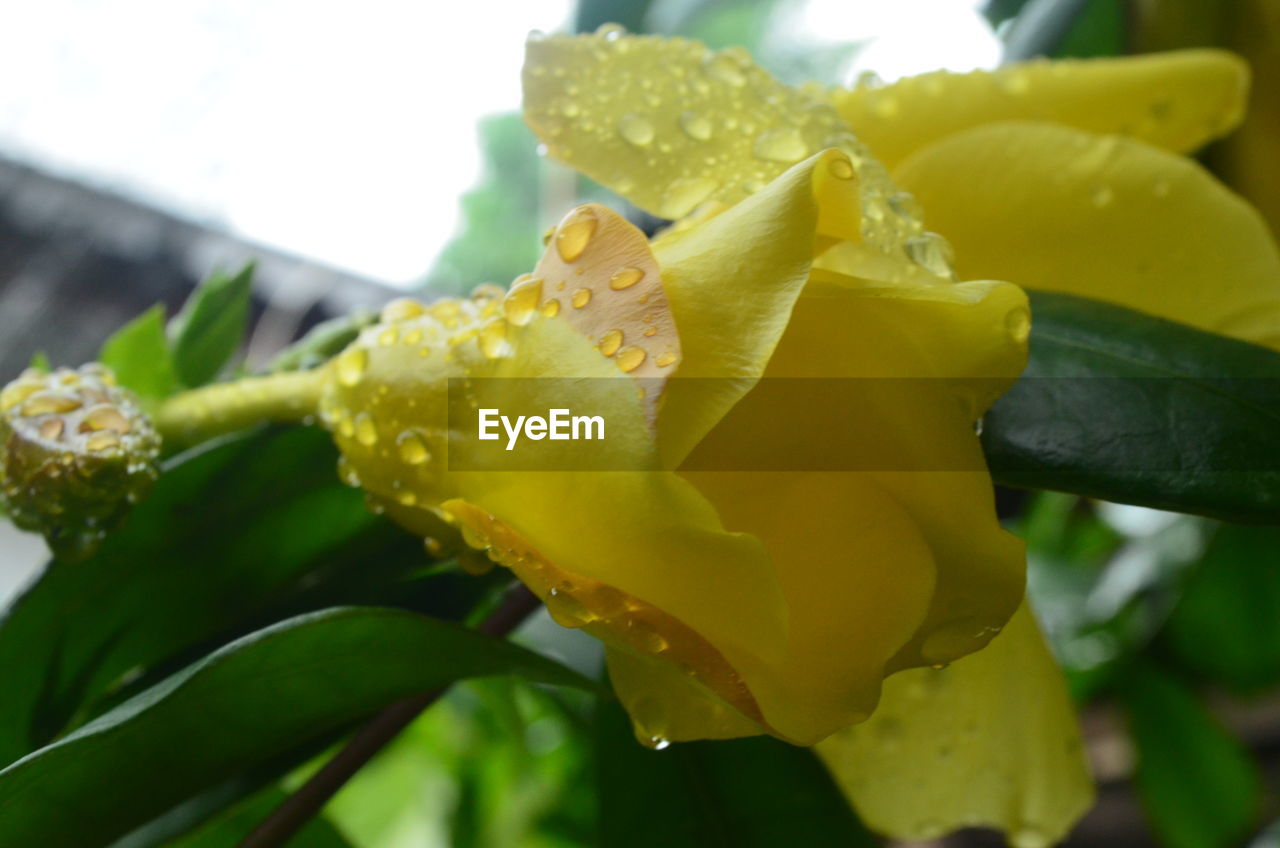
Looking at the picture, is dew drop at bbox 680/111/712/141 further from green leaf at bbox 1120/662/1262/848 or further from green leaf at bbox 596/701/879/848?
green leaf at bbox 1120/662/1262/848

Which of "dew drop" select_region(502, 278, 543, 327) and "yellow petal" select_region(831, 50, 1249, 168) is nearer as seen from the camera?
"dew drop" select_region(502, 278, 543, 327)

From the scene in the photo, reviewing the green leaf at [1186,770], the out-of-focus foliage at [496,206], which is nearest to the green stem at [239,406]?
the green leaf at [1186,770]

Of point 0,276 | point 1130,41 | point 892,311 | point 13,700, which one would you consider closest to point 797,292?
point 892,311

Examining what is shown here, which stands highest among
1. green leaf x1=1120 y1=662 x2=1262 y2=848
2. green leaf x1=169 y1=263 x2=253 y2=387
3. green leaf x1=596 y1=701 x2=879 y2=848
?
green leaf x1=169 y1=263 x2=253 y2=387

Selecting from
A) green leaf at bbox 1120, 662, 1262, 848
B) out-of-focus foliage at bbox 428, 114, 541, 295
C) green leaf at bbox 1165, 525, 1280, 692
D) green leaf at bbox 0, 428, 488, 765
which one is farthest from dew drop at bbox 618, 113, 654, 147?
out-of-focus foliage at bbox 428, 114, 541, 295

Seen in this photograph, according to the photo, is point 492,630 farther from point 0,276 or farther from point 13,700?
point 0,276

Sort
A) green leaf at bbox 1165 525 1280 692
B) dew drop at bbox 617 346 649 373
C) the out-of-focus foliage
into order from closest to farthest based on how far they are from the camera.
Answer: dew drop at bbox 617 346 649 373 < green leaf at bbox 1165 525 1280 692 < the out-of-focus foliage

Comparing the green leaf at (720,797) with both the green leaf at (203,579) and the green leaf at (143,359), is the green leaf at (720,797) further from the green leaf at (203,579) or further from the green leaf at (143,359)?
the green leaf at (143,359)
